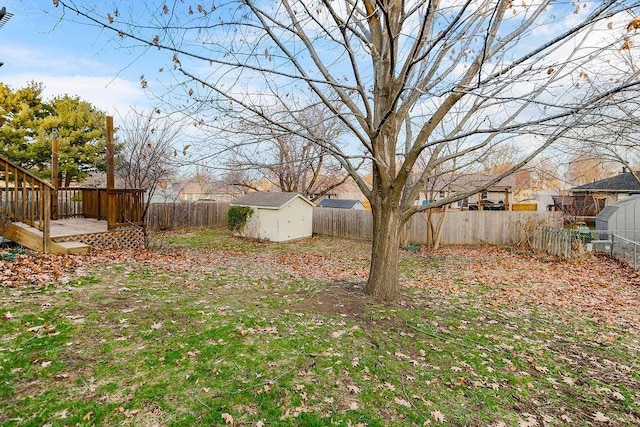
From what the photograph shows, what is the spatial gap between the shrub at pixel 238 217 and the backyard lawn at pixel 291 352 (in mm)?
9221

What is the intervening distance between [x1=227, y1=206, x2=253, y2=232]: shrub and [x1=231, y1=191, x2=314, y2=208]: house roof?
12.1 inches

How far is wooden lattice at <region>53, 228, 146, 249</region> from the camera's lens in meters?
7.83

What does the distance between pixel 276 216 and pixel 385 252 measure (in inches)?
401

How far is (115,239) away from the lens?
28.9 ft

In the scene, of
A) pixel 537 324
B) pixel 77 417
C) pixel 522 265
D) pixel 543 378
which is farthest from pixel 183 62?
pixel 522 265

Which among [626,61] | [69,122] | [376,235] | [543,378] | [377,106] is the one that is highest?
[69,122]

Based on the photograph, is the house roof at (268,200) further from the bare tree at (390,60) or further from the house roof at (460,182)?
the bare tree at (390,60)

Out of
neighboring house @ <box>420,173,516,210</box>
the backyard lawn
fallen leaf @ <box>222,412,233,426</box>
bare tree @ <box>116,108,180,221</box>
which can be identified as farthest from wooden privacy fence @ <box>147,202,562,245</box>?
fallen leaf @ <box>222,412,233,426</box>

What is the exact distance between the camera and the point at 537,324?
5066mm

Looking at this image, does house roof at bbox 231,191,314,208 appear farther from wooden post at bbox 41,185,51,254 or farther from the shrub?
wooden post at bbox 41,185,51,254

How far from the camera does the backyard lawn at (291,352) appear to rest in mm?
2627

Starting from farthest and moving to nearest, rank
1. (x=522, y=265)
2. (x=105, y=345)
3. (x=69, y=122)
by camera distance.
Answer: (x=69, y=122) → (x=522, y=265) → (x=105, y=345)

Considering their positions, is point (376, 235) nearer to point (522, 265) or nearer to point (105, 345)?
point (105, 345)

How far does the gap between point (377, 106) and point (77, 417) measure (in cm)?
503
